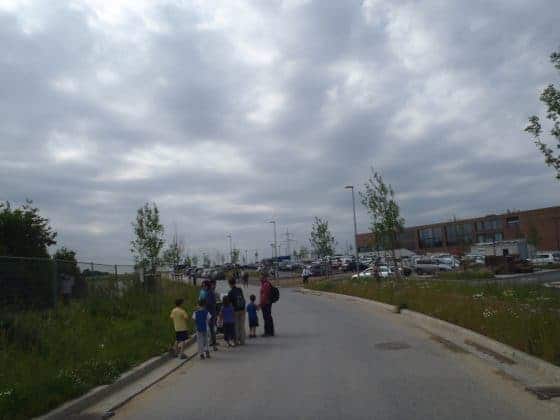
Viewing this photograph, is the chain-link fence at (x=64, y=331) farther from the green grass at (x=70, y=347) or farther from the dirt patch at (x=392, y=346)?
the dirt patch at (x=392, y=346)

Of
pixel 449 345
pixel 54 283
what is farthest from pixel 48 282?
pixel 449 345

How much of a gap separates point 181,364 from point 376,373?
441 centimetres

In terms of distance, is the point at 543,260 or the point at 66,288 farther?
the point at 543,260

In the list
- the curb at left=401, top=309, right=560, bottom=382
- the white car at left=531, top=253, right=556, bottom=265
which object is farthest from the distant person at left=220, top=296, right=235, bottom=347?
the white car at left=531, top=253, right=556, bottom=265

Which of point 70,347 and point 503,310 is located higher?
point 70,347

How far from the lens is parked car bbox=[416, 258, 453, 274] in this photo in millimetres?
52656

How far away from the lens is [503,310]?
1409 cm

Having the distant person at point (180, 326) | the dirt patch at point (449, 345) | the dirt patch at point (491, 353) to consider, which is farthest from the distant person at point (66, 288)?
the dirt patch at point (491, 353)

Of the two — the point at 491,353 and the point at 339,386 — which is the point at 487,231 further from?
the point at 339,386

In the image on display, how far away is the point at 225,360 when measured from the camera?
12.5m

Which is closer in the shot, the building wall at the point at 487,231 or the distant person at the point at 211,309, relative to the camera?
the distant person at the point at 211,309

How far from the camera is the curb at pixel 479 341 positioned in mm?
9202

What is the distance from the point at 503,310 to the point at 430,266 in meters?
40.4

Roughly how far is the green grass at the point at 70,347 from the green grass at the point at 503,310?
7.43 m
